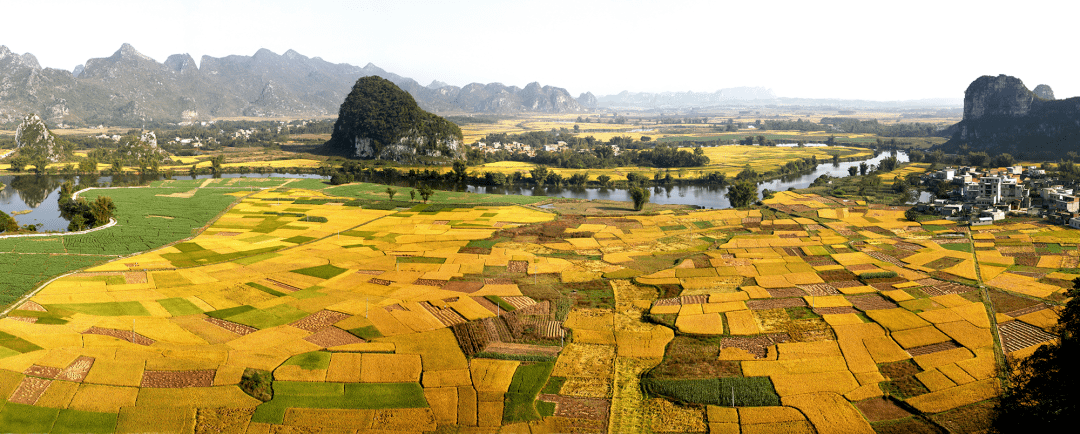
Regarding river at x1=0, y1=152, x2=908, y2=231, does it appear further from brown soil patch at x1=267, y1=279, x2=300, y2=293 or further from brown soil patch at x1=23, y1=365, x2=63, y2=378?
brown soil patch at x1=23, y1=365, x2=63, y2=378

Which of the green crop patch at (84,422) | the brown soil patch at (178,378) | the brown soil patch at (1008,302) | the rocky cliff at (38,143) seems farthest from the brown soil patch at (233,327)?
the rocky cliff at (38,143)

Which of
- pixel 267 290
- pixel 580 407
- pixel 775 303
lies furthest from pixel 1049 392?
pixel 267 290

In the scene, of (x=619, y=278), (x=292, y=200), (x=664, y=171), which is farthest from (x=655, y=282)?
(x=664, y=171)

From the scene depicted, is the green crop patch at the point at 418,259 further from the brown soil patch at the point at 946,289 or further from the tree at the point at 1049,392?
→ the tree at the point at 1049,392

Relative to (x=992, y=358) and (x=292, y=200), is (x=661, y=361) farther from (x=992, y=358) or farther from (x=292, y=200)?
(x=292, y=200)

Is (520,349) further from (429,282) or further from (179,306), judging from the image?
(179,306)

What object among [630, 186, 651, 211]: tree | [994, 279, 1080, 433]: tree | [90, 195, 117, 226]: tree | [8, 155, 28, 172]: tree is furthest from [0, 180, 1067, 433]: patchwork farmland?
[8, 155, 28, 172]: tree
